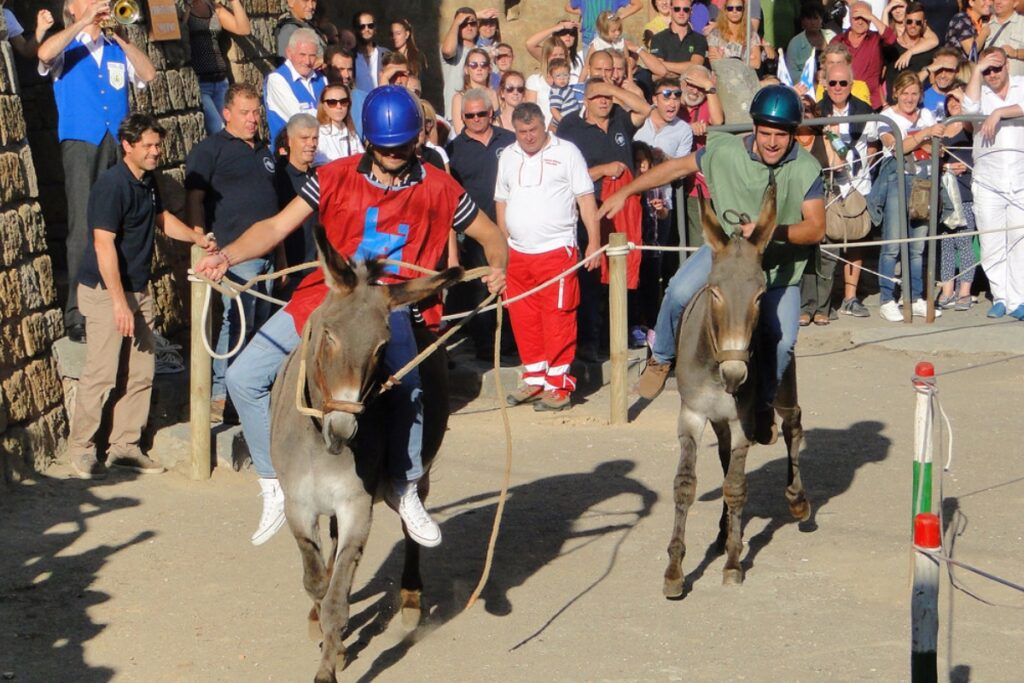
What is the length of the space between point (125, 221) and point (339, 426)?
445cm

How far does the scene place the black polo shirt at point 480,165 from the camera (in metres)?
12.7

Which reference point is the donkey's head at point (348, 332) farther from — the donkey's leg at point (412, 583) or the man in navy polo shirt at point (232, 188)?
the man in navy polo shirt at point (232, 188)

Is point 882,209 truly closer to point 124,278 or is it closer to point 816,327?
point 816,327

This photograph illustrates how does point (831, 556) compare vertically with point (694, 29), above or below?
below

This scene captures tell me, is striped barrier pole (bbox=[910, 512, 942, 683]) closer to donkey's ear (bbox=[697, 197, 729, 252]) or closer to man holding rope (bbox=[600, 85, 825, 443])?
donkey's ear (bbox=[697, 197, 729, 252])

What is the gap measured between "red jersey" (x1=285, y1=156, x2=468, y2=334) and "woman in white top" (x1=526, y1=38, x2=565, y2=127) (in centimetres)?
726

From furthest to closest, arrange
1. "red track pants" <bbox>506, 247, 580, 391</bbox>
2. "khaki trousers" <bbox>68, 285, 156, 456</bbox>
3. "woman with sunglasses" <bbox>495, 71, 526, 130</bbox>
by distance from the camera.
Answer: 1. "woman with sunglasses" <bbox>495, 71, 526, 130</bbox>
2. "red track pants" <bbox>506, 247, 580, 391</bbox>
3. "khaki trousers" <bbox>68, 285, 156, 456</bbox>

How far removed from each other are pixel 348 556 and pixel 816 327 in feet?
27.9

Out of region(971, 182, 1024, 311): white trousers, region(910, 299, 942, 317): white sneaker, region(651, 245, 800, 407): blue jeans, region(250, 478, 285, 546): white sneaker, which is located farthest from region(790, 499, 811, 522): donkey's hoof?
region(971, 182, 1024, 311): white trousers

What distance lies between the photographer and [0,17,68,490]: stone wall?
32.8 ft

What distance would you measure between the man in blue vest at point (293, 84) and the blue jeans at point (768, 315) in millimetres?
5267

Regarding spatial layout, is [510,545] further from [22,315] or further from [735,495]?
[22,315]

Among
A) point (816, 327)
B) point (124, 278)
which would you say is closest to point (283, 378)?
point (124, 278)

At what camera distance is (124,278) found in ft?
33.1
